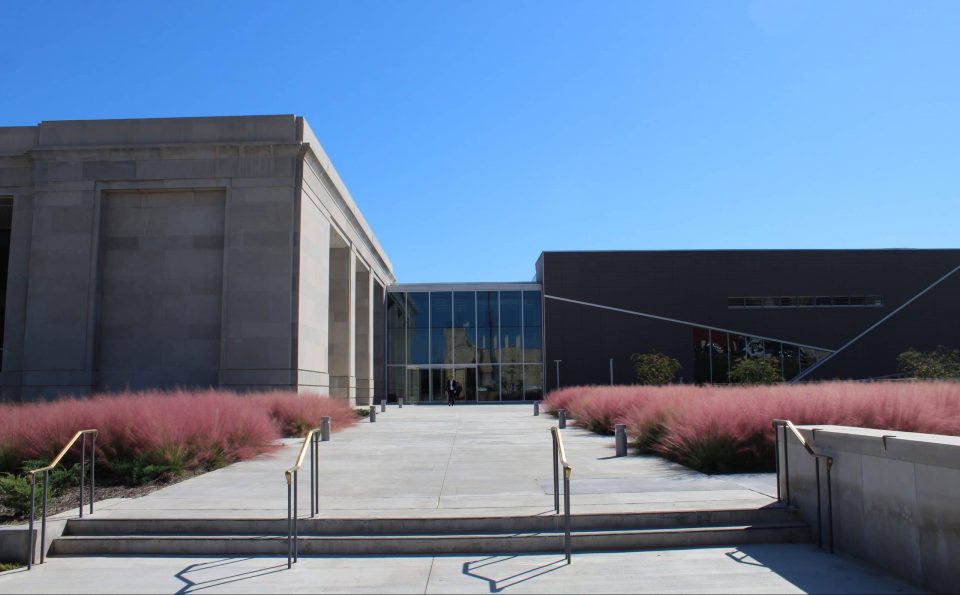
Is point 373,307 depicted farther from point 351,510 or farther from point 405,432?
point 351,510

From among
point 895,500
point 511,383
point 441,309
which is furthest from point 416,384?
point 895,500

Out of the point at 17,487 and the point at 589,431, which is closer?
the point at 17,487

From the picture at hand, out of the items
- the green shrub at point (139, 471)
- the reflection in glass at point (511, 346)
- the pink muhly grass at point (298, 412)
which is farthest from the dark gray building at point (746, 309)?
the green shrub at point (139, 471)

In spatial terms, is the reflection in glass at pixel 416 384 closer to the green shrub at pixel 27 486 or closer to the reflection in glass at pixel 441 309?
the reflection in glass at pixel 441 309

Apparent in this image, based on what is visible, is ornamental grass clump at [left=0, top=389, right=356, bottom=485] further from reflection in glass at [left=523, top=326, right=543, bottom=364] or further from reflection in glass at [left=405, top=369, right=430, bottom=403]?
reflection in glass at [left=523, top=326, right=543, bottom=364]

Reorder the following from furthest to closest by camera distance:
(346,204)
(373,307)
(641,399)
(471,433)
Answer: (373,307), (346,204), (471,433), (641,399)

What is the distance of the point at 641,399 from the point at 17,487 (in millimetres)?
13272

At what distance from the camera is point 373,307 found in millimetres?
39531

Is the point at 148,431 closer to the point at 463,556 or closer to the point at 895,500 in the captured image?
the point at 463,556

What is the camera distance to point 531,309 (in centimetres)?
4356

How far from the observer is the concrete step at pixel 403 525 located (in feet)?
24.6

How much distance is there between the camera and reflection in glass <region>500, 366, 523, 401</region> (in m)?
43.1

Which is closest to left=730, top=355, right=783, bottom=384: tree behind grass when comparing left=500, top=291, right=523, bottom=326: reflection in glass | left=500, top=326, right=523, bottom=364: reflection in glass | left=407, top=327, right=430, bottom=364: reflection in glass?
left=500, top=326, right=523, bottom=364: reflection in glass

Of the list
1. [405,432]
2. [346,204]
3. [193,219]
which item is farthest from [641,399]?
[346,204]
